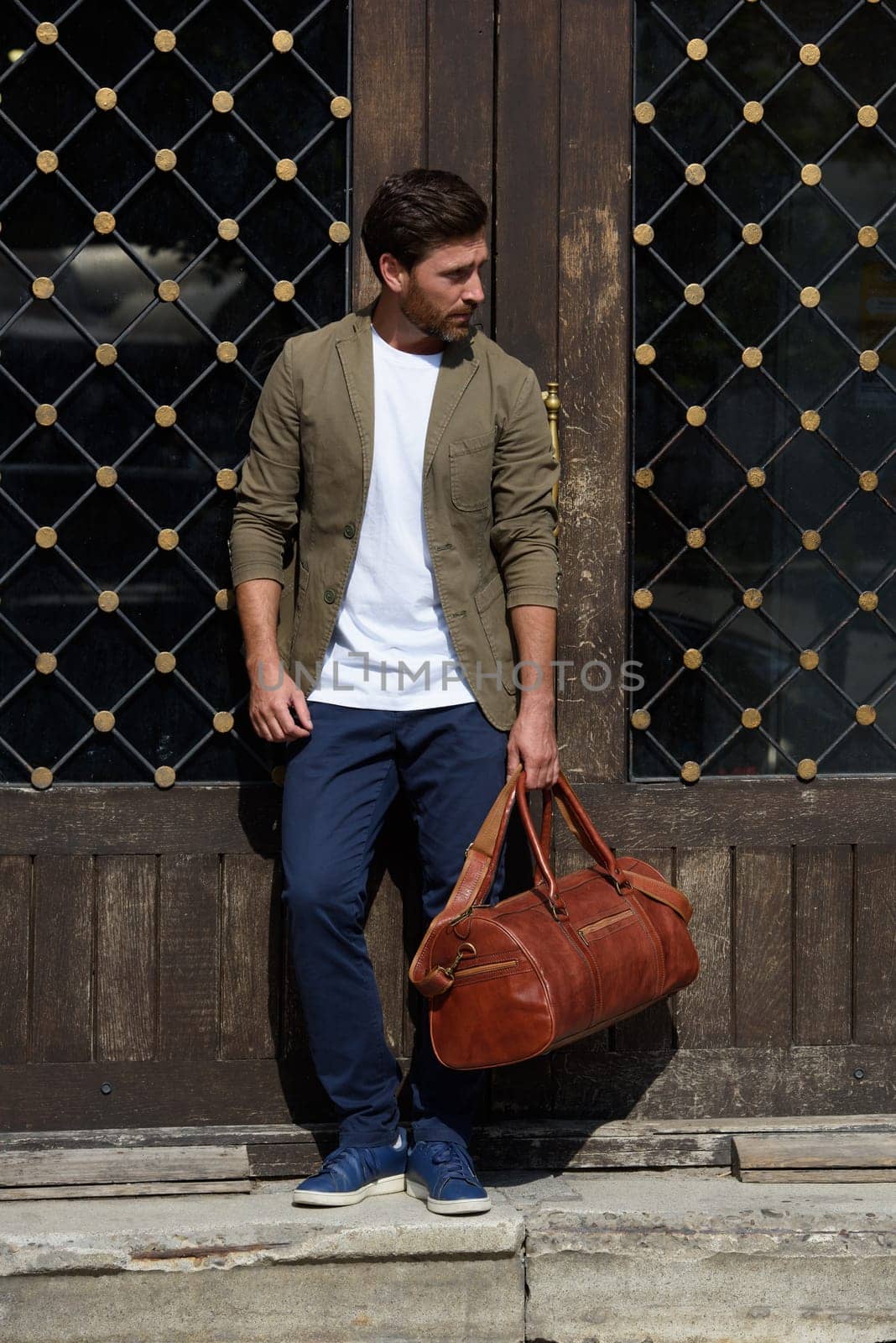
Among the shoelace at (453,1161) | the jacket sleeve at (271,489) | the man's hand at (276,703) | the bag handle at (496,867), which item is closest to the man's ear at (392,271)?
the jacket sleeve at (271,489)

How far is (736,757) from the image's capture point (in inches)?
144

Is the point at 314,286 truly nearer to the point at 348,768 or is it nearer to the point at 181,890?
the point at 348,768

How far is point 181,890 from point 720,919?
1.28 metres

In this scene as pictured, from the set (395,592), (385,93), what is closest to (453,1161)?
(395,592)

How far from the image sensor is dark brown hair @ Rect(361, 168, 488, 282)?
308cm

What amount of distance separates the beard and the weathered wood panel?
136 cm

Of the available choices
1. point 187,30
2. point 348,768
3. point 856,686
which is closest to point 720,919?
point 856,686

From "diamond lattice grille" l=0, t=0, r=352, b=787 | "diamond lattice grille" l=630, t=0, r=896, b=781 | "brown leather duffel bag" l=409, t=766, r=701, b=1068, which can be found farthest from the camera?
"diamond lattice grille" l=630, t=0, r=896, b=781

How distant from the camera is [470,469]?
3.24m

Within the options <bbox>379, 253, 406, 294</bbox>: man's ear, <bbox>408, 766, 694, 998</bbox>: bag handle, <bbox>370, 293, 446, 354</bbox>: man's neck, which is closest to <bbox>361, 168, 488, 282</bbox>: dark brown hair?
<bbox>379, 253, 406, 294</bbox>: man's ear

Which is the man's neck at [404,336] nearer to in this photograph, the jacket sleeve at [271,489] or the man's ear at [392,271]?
the man's ear at [392,271]

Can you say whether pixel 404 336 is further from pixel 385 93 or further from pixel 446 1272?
pixel 446 1272

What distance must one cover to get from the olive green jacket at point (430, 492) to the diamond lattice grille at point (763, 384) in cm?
41

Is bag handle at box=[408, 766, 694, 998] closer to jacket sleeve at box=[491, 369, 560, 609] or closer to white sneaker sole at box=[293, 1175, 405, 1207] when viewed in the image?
jacket sleeve at box=[491, 369, 560, 609]
